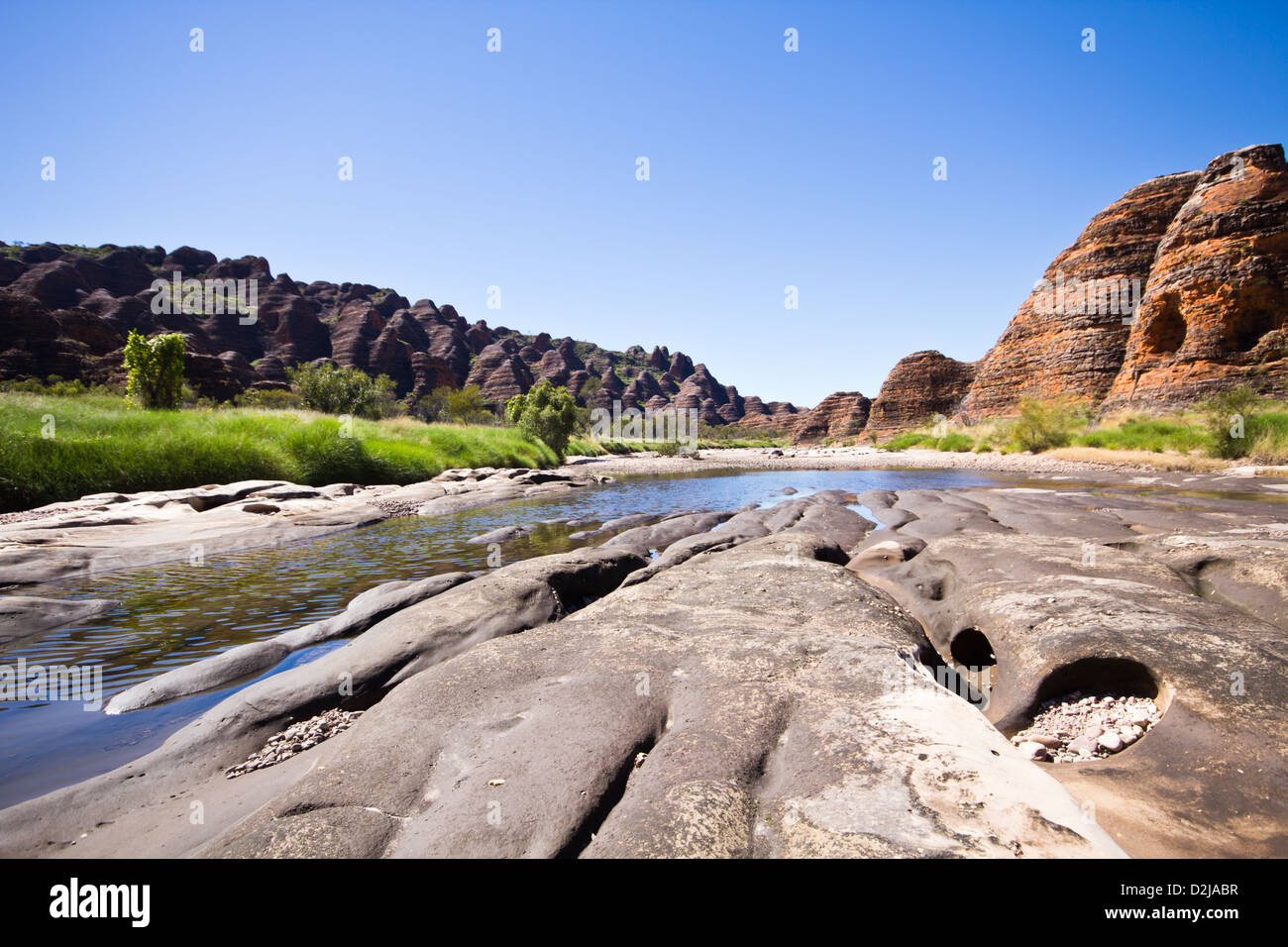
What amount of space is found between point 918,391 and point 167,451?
102377mm

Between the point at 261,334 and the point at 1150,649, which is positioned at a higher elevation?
the point at 261,334

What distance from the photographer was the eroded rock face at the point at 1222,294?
35062mm

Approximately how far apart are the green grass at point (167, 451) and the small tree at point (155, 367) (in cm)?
382

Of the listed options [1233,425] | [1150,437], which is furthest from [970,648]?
[1150,437]

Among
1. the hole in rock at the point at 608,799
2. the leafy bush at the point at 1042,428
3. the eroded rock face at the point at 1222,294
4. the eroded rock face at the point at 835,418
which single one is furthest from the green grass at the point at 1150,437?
the eroded rock face at the point at 835,418

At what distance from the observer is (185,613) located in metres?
8.31

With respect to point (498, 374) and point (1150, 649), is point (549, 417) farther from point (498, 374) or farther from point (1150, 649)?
point (498, 374)

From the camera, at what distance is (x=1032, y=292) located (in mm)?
63500

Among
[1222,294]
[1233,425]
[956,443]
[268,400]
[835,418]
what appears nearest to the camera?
[1233,425]

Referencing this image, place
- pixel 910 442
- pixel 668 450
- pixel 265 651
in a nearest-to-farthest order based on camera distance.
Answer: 1. pixel 265 651
2. pixel 910 442
3. pixel 668 450

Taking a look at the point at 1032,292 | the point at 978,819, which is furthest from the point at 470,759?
the point at 1032,292

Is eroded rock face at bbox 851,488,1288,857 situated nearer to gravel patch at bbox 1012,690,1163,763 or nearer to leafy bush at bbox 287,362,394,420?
gravel patch at bbox 1012,690,1163,763

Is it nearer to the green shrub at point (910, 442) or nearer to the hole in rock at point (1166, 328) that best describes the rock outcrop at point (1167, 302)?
the hole in rock at point (1166, 328)
